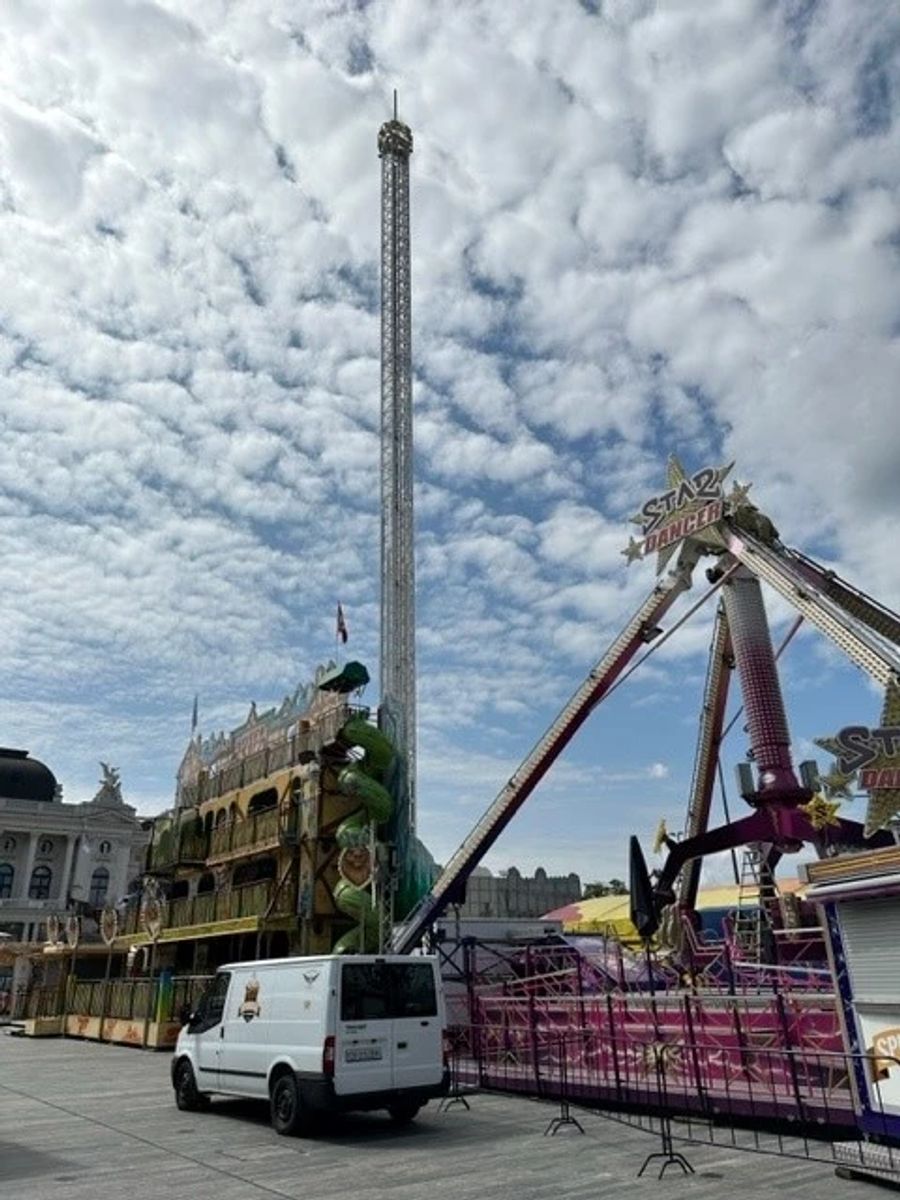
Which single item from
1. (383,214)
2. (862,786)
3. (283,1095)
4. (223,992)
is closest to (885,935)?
(862,786)

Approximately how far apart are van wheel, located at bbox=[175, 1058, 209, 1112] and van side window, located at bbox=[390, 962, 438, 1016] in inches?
163

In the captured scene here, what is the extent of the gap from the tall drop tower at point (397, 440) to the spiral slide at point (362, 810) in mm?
8748

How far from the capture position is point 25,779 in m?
92.0

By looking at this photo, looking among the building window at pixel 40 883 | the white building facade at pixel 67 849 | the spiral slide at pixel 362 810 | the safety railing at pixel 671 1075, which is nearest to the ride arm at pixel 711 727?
the spiral slide at pixel 362 810

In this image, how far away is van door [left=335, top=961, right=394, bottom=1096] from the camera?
1179cm

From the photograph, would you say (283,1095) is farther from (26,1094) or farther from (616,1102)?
(26,1094)

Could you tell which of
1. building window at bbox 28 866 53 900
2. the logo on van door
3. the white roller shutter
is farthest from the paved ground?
building window at bbox 28 866 53 900

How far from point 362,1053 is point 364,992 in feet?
2.44

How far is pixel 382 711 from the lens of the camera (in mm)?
32312

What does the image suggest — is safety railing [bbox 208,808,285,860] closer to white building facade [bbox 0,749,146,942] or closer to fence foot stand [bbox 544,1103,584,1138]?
fence foot stand [bbox 544,1103,584,1138]

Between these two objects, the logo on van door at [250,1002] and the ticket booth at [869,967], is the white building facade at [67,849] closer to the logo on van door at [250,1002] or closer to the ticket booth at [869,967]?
the logo on van door at [250,1002]

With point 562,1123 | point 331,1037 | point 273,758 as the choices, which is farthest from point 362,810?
point 331,1037

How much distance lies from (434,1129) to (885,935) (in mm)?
6729

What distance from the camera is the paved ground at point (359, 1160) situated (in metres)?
9.09
